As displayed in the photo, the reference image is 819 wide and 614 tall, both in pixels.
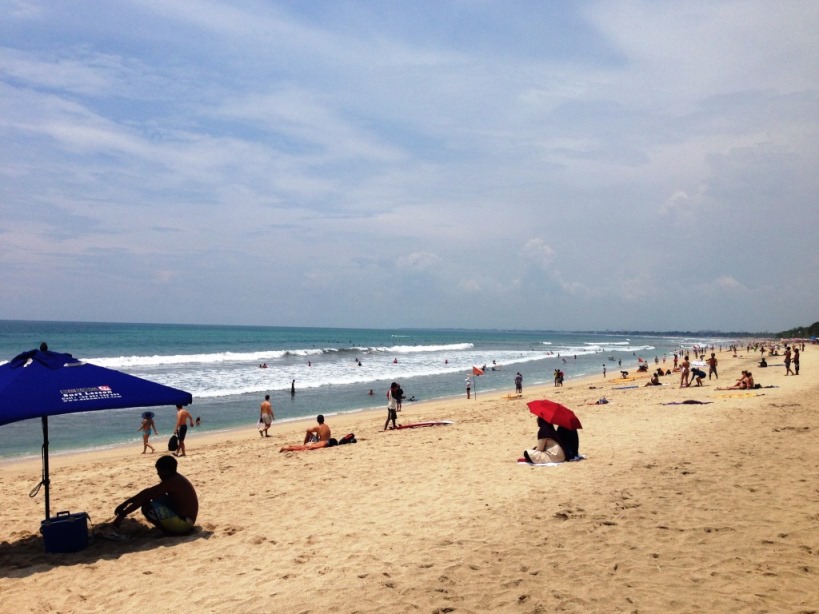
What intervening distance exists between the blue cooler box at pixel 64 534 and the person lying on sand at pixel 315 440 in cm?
726

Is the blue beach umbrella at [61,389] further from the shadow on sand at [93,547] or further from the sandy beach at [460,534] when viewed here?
the sandy beach at [460,534]

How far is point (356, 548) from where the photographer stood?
6.34 m

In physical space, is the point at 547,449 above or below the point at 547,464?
above

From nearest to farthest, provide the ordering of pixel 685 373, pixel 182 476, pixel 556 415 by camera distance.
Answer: pixel 182 476 < pixel 556 415 < pixel 685 373

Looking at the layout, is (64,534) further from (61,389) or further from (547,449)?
(547,449)

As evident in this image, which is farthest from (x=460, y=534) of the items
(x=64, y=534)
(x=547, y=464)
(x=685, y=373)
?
(x=685, y=373)

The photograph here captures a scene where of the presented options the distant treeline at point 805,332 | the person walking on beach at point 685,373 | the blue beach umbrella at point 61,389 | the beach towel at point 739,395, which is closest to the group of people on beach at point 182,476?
the blue beach umbrella at point 61,389

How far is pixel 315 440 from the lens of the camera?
47.8 ft

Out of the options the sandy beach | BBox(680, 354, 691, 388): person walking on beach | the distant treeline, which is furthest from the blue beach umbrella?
the distant treeline

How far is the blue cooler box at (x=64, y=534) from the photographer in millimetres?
6637

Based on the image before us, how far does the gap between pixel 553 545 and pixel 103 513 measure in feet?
21.8

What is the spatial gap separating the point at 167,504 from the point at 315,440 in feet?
24.5

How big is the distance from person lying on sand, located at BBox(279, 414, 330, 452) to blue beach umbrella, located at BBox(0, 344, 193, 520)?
716cm

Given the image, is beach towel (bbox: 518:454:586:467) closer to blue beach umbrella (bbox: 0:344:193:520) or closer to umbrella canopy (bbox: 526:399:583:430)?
umbrella canopy (bbox: 526:399:583:430)
